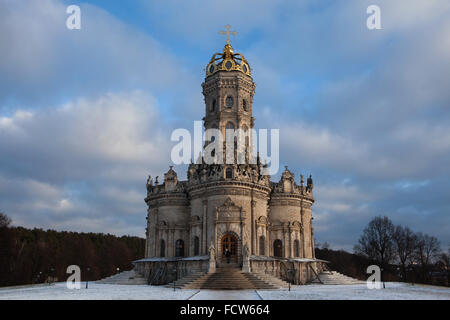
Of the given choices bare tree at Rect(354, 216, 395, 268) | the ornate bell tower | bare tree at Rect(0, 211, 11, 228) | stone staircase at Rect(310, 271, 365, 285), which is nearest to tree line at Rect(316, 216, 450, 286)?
bare tree at Rect(354, 216, 395, 268)

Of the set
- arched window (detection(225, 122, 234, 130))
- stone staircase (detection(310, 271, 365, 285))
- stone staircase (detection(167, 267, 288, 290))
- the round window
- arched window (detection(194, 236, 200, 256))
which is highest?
the round window

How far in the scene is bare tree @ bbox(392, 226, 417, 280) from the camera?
227 ft

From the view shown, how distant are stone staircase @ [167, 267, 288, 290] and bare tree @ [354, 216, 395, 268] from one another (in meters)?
40.5

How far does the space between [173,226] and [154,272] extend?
229 inches

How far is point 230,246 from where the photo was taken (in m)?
41.7

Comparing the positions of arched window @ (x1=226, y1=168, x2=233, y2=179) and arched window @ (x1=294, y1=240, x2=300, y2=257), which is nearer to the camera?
arched window @ (x1=226, y1=168, x2=233, y2=179)

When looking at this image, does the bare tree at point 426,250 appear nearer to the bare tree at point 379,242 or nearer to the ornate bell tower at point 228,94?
the bare tree at point 379,242

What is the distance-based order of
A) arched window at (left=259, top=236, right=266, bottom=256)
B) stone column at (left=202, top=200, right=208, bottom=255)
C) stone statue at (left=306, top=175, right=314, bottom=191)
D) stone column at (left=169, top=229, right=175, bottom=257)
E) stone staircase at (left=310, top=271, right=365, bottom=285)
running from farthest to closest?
A: 1. stone statue at (left=306, top=175, right=314, bottom=191)
2. stone column at (left=169, top=229, right=175, bottom=257)
3. stone staircase at (left=310, top=271, right=365, bottom=285)
4. arched window at (left=259, top=236, right=266, bottom=256)
5. stone column at (left=202, top=200, right=208, bottom=255)

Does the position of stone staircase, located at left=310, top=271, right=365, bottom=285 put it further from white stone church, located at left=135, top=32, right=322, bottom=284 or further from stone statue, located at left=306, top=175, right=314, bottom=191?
stone statue, located at left=306, top=175, right=314, bottom=191

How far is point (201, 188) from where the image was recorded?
4481 cm

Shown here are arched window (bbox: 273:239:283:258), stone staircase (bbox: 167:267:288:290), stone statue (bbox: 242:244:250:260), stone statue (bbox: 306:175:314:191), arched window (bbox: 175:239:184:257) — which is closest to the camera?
stone staircase (bbox: 167:267:288:290)

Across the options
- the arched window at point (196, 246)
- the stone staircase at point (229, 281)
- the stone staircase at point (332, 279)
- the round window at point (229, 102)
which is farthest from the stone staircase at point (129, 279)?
the round window at point (229, 102)
